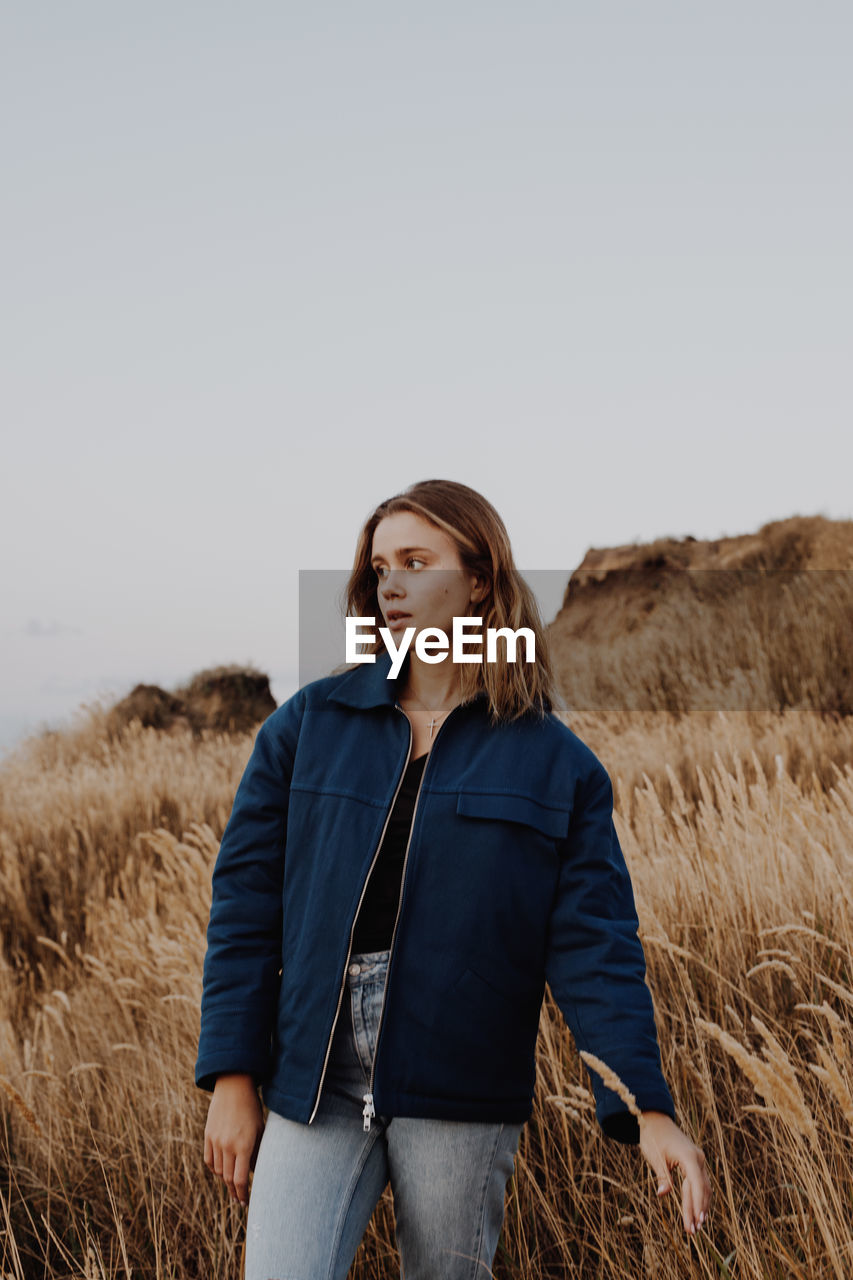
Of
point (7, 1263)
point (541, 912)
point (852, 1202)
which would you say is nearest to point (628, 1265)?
point (852, 1202)

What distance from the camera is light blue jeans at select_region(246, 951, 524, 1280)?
5.40 feet

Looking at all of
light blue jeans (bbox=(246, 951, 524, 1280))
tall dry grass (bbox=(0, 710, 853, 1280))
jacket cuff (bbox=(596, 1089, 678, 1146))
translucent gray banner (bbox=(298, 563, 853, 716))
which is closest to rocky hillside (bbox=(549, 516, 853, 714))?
translucent gray banner (bbox=(298, 563, 853, 716))

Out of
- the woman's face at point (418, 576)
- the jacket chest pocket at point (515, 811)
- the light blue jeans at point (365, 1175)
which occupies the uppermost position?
the woman's face at point (418, 576)

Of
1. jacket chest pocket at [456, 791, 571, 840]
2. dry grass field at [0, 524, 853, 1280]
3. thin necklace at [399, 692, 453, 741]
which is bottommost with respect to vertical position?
dry grass field at [0, 524, 853, 1280]

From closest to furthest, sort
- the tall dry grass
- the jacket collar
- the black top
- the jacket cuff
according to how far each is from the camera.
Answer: the jacket cuff, the black top, the jacket collar, the tall dry grass

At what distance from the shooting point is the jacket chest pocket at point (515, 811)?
182cm

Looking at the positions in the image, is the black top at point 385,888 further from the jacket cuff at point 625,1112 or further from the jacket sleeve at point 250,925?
the jacket cuff at point 625,1112

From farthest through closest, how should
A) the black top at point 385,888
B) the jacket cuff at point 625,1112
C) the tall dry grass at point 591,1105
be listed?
the tall dry grass at point 591,1105 < the black top at point 385,888 < the jacket cuff at point 625,1112

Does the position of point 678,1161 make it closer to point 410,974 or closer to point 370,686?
point 410,974

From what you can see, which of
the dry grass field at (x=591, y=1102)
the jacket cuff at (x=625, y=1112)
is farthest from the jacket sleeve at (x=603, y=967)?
the dry grass field at (x=591, y=1102)

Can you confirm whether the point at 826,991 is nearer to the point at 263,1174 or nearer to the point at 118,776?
the point at 263,1174

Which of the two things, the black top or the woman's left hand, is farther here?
the black top

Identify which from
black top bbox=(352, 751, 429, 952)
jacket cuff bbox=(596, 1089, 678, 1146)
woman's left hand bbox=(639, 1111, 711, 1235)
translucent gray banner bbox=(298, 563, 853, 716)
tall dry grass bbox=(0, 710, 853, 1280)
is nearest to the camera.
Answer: woman's left hand bbox=(639, 1111, 711, 1235)

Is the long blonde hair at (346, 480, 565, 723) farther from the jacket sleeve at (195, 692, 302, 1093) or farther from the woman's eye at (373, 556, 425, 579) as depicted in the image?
the jacket sleeve at (195, 692, 302, 1093)
